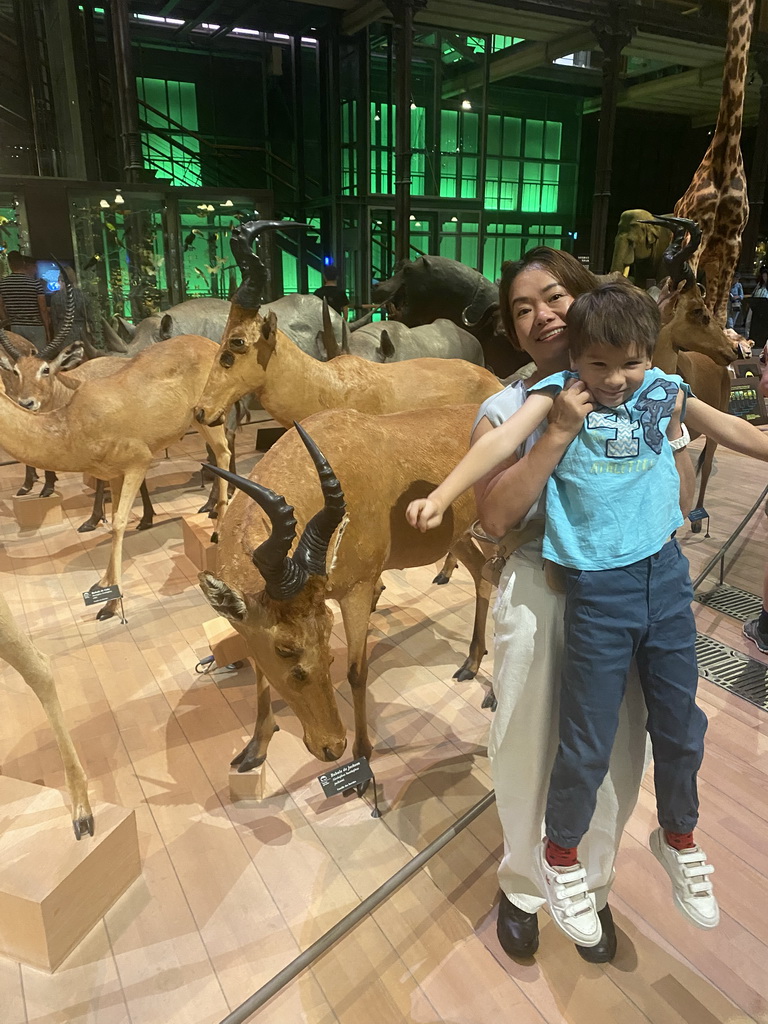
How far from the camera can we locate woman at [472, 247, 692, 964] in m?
1.76

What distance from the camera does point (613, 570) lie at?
1.61 metres

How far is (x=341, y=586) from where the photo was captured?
2.58 m

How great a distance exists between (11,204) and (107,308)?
1.51 metres

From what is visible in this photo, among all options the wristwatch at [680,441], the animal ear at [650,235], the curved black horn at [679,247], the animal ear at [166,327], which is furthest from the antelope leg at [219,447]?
the animal ear at [650,235]

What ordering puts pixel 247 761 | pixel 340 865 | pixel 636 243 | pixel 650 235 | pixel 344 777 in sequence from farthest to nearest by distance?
pixel 650 235, pixel 636 243, pixel 247 761, pixel 340 865, pixel 344 777

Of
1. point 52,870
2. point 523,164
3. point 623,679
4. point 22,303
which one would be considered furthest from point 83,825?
point 523,164

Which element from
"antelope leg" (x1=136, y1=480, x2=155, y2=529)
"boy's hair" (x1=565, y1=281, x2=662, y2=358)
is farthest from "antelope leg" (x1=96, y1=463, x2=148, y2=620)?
"boy's hair" (x1=565, y1=281, x2=662, y2=358)

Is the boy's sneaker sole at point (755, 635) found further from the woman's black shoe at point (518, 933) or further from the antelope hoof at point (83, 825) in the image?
the antelope hoof at point (83, 825)

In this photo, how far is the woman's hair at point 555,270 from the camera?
1.79 meters

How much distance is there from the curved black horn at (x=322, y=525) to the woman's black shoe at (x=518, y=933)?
1.20 metres

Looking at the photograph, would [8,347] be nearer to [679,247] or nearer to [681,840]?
[679,247]

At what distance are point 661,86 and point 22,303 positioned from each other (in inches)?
468

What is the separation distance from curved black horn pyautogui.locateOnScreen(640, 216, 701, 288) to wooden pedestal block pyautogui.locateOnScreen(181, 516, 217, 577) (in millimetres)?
3371

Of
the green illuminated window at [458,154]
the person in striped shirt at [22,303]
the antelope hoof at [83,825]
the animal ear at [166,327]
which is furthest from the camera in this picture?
the green illuminated window at [458,154]
